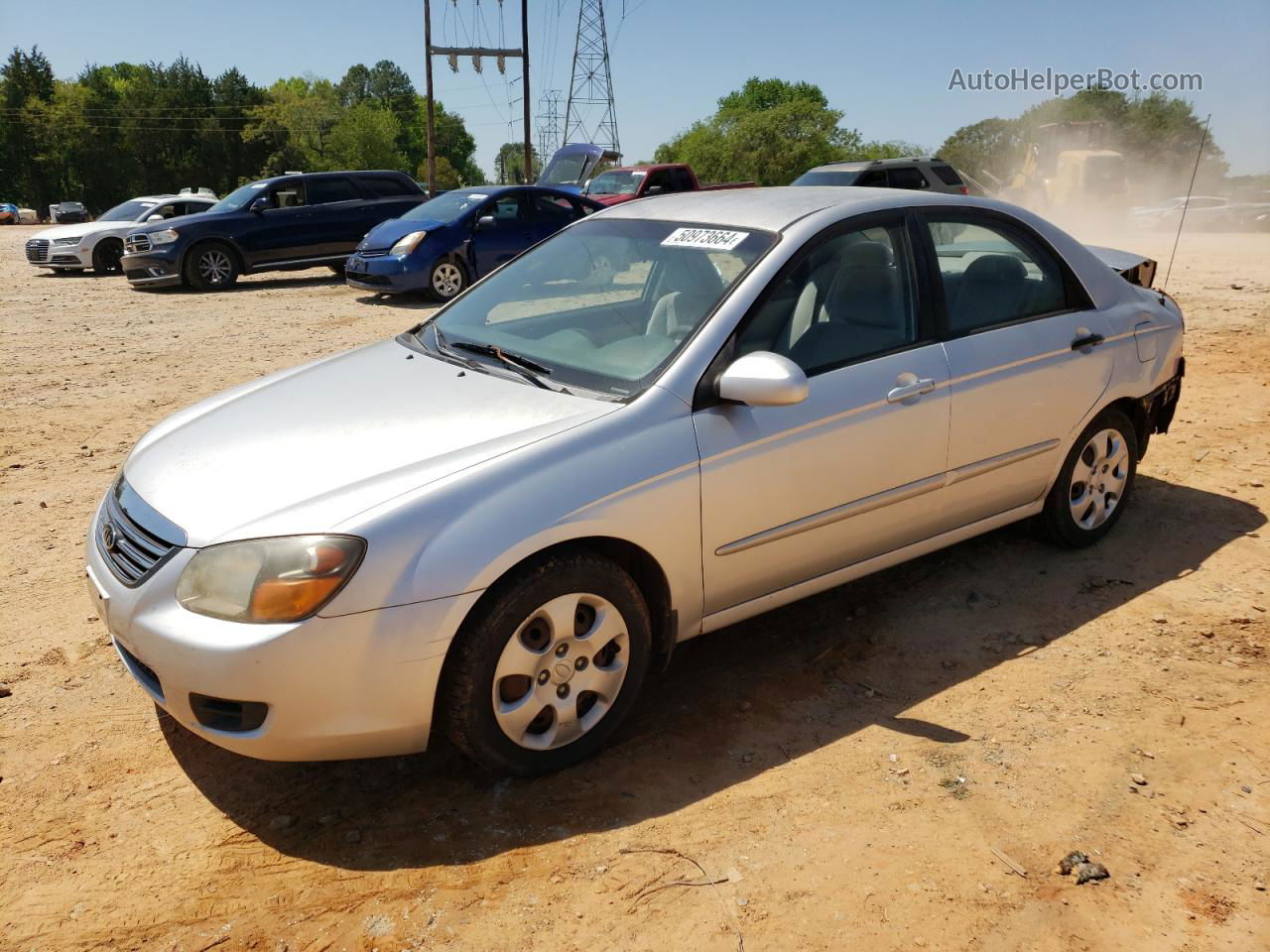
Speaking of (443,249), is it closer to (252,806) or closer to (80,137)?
(252,806)

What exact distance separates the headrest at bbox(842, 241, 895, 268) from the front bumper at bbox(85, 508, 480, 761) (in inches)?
76.4

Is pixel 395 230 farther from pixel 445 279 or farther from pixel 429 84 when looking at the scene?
pixel 429 84

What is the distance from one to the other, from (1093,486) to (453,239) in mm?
10475

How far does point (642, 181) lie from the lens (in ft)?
62.0

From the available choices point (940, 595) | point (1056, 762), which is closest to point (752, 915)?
point (1056, 762)

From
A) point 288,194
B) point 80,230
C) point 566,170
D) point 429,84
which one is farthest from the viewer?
point 429,84

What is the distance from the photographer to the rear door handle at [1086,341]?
4.33m

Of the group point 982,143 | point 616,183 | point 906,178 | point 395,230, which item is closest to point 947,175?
point 906,178

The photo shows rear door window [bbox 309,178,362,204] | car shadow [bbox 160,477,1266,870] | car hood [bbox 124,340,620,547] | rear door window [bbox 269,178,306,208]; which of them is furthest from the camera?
rear door window [bbox 309,178,362,204]

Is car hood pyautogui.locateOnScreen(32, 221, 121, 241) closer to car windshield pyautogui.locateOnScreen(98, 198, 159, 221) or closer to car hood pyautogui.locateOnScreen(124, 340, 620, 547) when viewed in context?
car windshield pyautogui.locateOnScreen(98, 198, 159, 221)

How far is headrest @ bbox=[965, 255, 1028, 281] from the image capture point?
4164mm

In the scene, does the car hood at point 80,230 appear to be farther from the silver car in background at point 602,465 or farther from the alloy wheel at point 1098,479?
the alloy wheel at point 1098,479

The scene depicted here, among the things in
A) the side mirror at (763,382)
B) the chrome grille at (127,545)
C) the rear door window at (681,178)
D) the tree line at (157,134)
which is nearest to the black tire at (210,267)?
the rear door window at (681,178)

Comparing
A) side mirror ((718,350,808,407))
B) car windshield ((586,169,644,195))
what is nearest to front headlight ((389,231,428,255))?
car windshield ((586,169,644,195))
